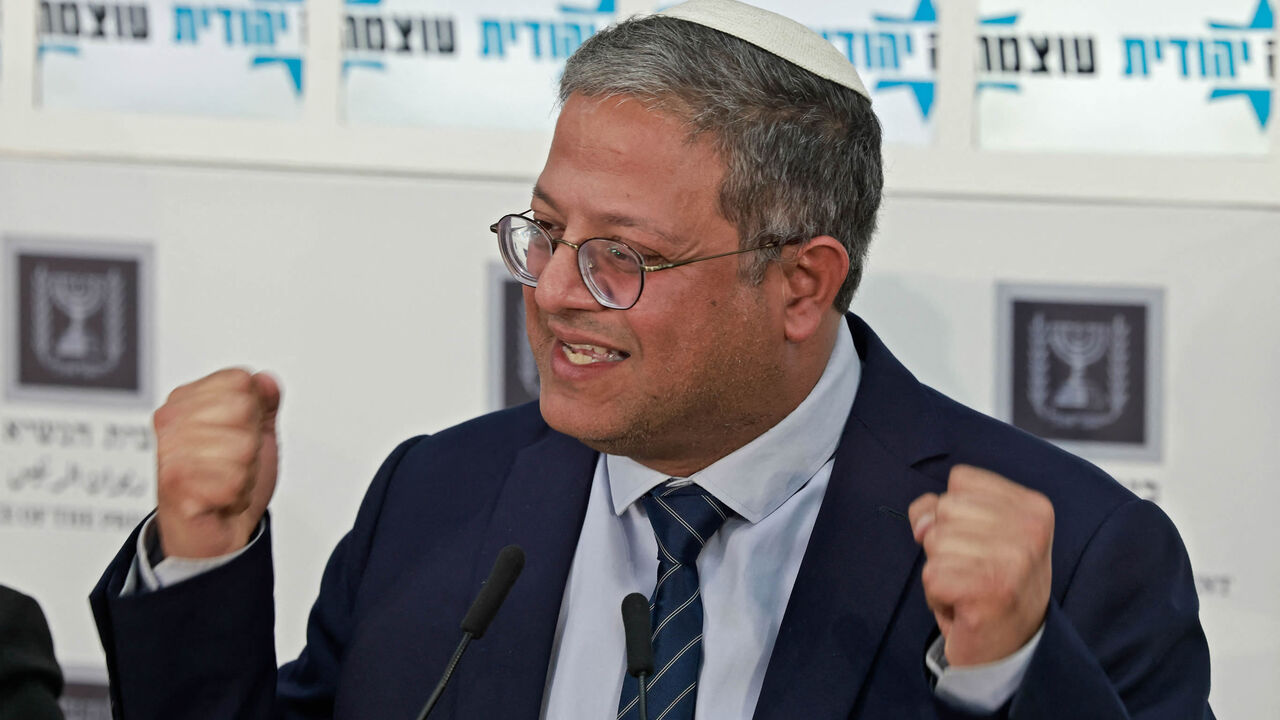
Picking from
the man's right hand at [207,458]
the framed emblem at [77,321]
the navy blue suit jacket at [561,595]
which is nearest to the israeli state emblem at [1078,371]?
the navy blue suit jacket at [561,595]

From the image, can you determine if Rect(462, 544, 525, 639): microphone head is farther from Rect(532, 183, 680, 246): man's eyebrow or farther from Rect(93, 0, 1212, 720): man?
Rect(532, 183, 680, 246): man's eyebrow

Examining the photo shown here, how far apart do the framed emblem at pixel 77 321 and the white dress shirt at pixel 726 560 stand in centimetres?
173

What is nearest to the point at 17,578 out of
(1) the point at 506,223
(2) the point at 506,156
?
(2) the point at 506,156

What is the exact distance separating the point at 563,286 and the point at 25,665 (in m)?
0.89

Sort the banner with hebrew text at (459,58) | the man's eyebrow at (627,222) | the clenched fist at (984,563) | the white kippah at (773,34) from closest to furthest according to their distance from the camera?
the clenched fist at (984,563) < the man's eyebrow at (627,222) < the white kippah at (773,34) < the banner with hebrew text at (459,58)

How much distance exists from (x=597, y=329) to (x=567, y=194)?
0.18 metres

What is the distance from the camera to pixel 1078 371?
3.01 metres

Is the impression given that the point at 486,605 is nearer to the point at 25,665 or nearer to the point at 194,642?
the point at 194,642

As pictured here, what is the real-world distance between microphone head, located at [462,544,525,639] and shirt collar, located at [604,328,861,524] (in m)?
0.37

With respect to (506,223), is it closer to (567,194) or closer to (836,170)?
(567,194)

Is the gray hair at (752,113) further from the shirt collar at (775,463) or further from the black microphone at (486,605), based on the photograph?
the black microphone at (486,605)

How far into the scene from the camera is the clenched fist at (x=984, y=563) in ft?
4.25

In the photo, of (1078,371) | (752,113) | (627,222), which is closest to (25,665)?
(627,222)

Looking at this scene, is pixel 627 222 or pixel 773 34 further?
pixel 773 34
